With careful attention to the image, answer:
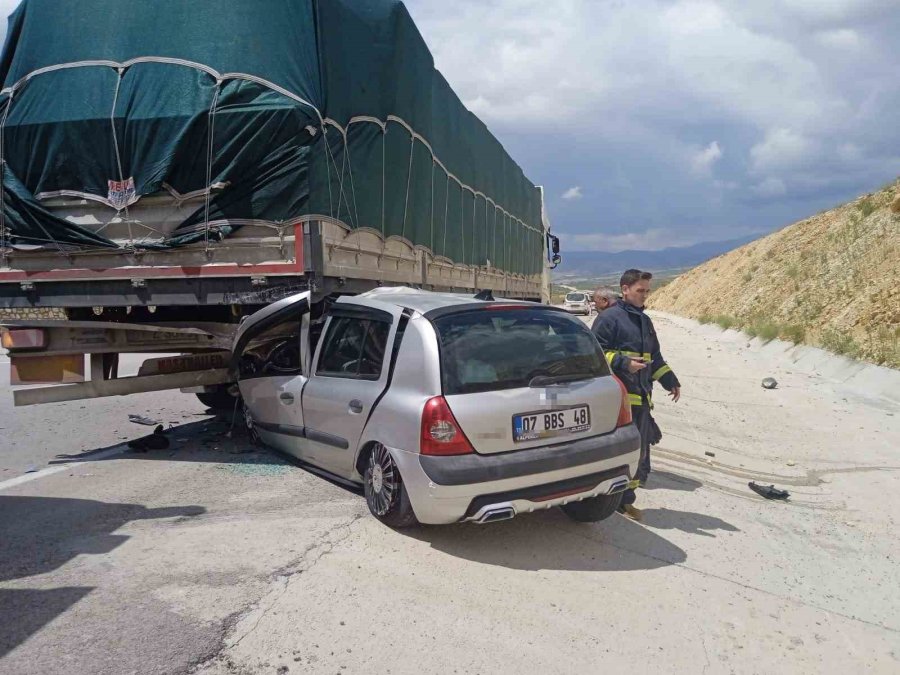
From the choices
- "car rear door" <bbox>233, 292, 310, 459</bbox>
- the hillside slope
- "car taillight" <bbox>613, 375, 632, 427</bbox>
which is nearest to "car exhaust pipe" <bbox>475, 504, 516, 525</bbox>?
"car taillight" <bbox>613, 375, 632, 427</bbox>

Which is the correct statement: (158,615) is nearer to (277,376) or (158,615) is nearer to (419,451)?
(419,451)

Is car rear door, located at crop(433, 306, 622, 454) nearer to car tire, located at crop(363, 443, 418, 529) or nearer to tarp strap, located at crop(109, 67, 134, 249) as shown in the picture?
car tire, located at crop(363, 443, 418, 529)

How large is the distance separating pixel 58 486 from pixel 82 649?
2950mm

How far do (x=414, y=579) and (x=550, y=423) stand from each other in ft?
3.93

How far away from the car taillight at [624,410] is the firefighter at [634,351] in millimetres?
256

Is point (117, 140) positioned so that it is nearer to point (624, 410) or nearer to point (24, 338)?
point (24, 338)

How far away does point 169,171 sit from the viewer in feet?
18.6

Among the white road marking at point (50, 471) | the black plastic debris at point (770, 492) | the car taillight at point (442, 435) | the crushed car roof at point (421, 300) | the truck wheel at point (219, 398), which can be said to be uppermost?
the crushed car roof at point (421, 300)

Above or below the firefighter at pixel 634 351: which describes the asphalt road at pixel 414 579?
below

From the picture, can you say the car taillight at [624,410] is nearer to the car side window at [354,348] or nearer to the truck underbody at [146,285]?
the car side window at [354,348]

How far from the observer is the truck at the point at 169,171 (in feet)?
18.6

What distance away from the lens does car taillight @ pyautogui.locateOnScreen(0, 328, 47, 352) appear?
5805mm

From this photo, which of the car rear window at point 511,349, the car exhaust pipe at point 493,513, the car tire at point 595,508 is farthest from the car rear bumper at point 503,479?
the car rear window at point 511,349

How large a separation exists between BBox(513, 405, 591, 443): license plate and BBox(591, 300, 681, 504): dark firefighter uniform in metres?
0.79
